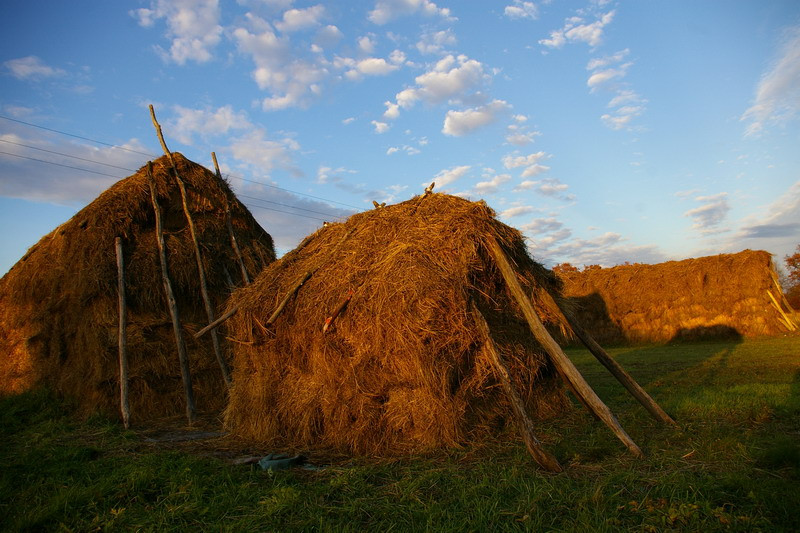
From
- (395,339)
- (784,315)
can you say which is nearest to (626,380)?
(395,339)

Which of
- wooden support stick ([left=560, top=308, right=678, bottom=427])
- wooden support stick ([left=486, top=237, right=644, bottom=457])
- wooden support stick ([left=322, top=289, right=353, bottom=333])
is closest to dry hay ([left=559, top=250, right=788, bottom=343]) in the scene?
wooden support stick ([left=560, top=308, right=678, bottom=427])

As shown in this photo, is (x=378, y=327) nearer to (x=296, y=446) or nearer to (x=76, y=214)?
(x=296, y=446)

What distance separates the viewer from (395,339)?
19.1 feet

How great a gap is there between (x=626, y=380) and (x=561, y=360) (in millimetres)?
1568

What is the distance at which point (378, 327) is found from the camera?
5941mm

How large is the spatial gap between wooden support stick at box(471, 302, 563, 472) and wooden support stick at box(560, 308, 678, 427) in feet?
6.62

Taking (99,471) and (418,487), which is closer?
(418,487)

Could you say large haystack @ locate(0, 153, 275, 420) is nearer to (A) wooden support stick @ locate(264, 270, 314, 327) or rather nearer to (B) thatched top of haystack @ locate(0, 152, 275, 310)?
(B) thatched top of haystack @ locate(0, 152, 275, 310)

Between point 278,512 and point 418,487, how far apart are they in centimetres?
125

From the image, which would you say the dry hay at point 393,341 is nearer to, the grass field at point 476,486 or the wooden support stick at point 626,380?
the wooden support stick at point 626,380

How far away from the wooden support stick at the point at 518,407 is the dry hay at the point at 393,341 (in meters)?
0.17

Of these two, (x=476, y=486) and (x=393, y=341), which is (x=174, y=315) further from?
(x=476, y=486)

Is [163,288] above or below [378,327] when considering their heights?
above

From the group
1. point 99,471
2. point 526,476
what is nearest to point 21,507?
point 99,471
